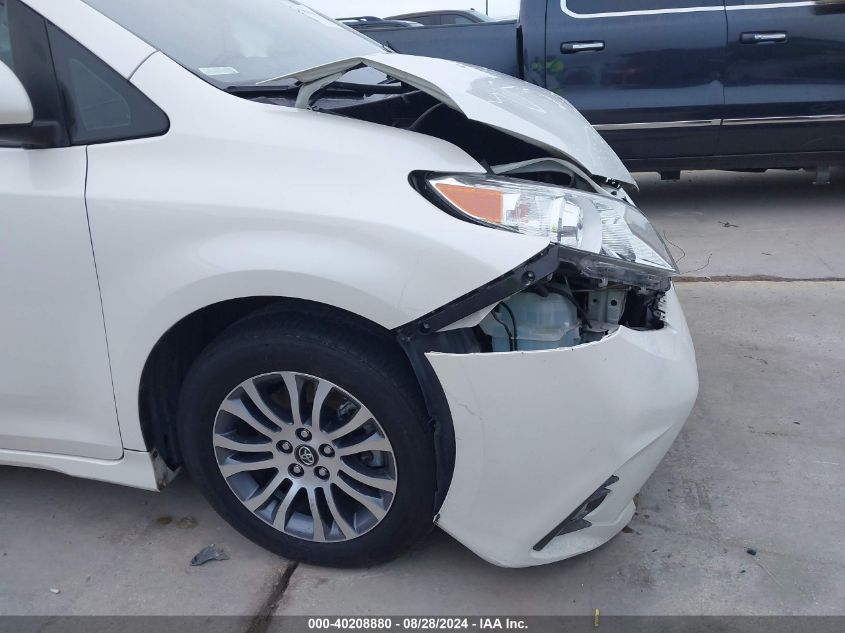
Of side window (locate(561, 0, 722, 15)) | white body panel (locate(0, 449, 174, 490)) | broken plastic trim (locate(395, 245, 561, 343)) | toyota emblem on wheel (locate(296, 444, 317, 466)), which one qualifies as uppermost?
side window (locate(561, 0, 722, 15))

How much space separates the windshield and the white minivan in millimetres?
20

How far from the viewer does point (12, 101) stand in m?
1.88

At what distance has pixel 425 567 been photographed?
218 centimetres

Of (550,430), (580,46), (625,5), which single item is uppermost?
(625,5)

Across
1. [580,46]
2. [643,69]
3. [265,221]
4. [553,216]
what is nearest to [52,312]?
[265,221]

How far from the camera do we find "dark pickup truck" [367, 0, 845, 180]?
16.8 feet

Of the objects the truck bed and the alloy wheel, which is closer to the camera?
the alloy wheel

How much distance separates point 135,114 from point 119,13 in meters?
0.34

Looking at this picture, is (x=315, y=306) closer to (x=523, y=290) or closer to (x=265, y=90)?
(x=523, y=290)

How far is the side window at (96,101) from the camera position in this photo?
1938 mm

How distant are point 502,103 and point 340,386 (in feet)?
3.26

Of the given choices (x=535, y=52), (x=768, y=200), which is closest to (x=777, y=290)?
(x=768, y=200)

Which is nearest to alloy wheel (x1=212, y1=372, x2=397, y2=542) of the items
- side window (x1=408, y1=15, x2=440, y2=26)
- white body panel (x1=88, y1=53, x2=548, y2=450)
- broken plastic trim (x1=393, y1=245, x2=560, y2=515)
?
broken plastic trim (x1=393, y1=245, x2=560, y2=515)

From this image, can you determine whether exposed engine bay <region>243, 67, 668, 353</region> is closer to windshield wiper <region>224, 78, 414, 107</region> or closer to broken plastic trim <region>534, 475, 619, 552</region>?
windshield wiper <region>224, 78, 414, 107</region>
